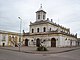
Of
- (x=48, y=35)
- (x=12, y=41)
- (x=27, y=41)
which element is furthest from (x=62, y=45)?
(x=12, y=41)

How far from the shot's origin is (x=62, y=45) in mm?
43625

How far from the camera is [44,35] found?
45.2 meters

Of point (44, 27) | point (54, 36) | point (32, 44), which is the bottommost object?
point (32, 44)

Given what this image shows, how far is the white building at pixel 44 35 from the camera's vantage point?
140 feet

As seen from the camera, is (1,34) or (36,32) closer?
(1,34)

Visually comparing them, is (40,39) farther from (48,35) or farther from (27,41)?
(27,41)

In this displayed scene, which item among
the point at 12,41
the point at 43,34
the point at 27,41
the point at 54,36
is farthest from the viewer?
the point at 27,41

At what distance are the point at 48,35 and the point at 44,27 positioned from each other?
460 centimetres

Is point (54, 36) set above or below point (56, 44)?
above

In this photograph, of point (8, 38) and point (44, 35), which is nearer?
point (44, 35)

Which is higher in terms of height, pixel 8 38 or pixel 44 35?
pixel 44 35

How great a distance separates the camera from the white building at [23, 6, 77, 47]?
42594 millimetres

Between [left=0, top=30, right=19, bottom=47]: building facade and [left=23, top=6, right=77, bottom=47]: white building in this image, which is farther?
[left=0, top=30, right=19, bottom=47]: building facade

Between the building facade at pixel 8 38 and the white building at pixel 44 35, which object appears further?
the building facade at pixel 8 38
